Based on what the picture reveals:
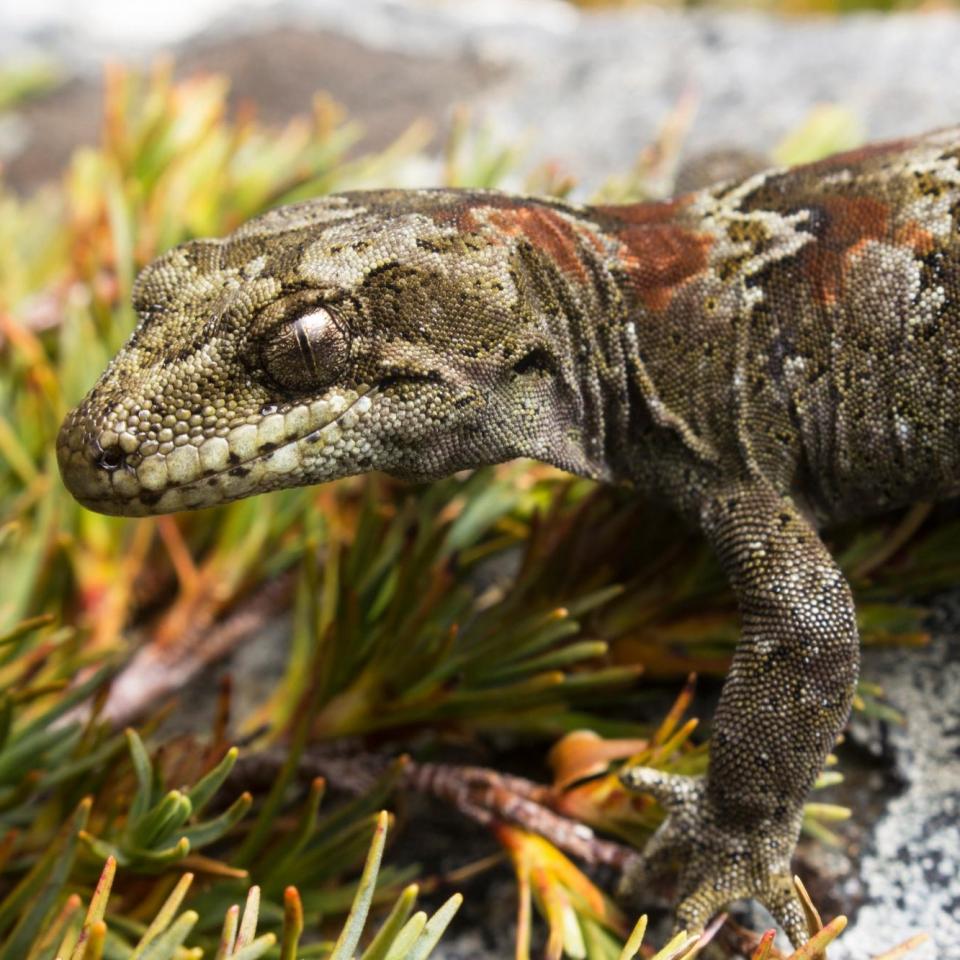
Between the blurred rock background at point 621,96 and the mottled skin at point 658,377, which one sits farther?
the blurred rock background at point 621,96

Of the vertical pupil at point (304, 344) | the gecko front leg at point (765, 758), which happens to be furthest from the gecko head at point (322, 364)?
the gecko front leg at point (765, 758)

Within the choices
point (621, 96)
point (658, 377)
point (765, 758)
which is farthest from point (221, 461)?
point (621, 96)

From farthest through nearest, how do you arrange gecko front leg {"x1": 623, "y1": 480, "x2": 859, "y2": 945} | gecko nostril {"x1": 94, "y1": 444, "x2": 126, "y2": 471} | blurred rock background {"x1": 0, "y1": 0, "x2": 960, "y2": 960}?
blurred rock background {"x1": 0, "y1": 0, "x2": 960, "y2": 960}
gecko front leg {"x1": 623, "y1": 480, "x2": 859, "y2": 945}
gecko nostril {"x1": 94, "y1": 444, "x2": 126, "y2": 471}

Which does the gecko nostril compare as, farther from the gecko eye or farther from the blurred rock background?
the blurred rock background

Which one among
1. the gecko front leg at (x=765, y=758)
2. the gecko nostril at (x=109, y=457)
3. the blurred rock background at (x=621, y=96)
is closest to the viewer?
the gecko nostril at (x=109, y=457)

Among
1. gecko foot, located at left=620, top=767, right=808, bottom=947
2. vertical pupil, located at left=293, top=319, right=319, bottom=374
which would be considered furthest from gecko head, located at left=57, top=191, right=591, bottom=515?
gecko foot, located at left=620, top=767, right=808, bottom=947

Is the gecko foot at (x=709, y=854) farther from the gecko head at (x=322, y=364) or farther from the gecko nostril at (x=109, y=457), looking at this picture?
the gecko nostril at (x=109, y=457)

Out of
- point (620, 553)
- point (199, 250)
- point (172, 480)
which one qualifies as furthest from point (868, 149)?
point (172, 480)
